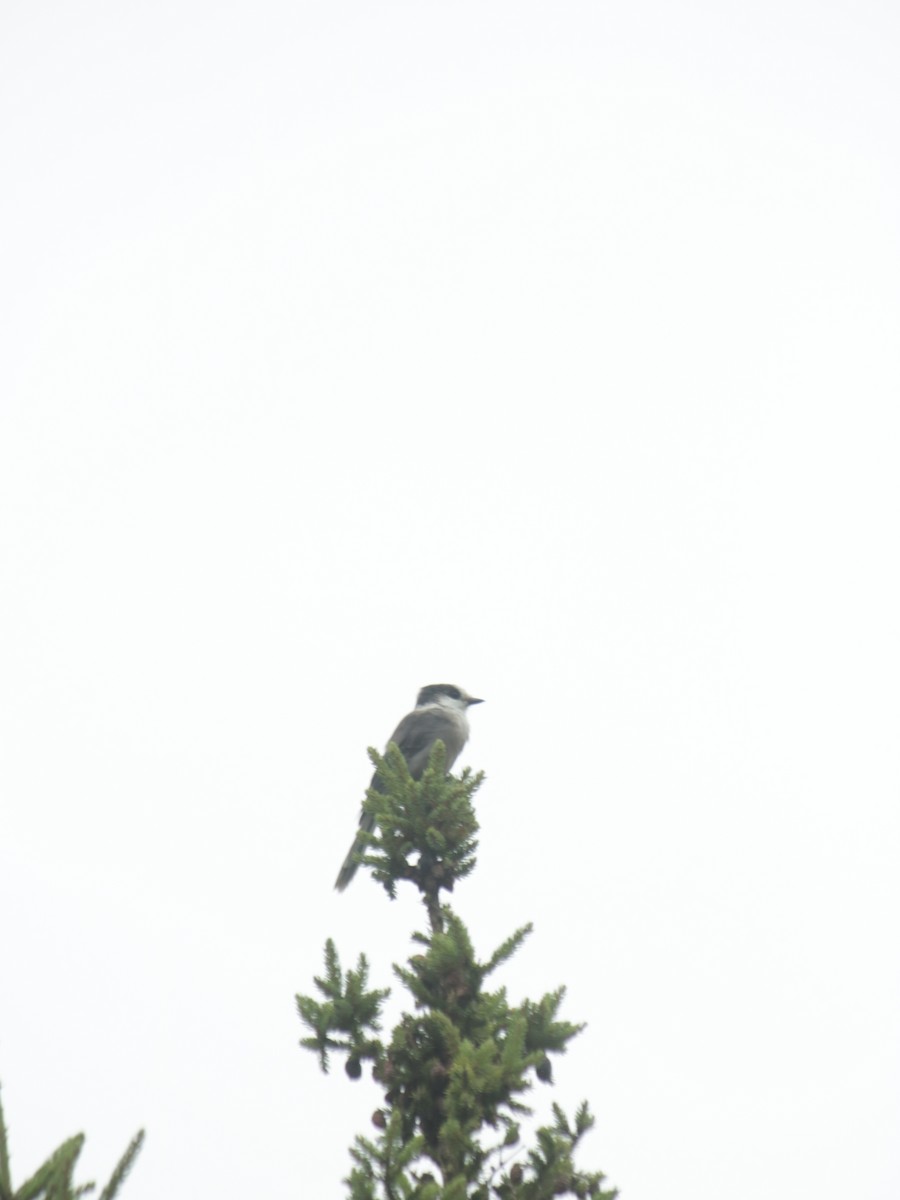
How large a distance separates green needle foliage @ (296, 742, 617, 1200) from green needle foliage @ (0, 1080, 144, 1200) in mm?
1016

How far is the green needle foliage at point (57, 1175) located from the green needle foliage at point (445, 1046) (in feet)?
3.33

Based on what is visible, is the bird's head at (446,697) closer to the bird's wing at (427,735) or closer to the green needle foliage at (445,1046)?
the bird's wing at (427,735)

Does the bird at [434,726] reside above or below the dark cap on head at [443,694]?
below

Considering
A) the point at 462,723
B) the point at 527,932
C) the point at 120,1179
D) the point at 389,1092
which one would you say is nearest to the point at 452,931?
the point at 527,932

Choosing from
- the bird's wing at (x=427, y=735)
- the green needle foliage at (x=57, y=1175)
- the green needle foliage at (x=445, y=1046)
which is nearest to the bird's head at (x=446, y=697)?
the bird's wing at (x=427, y=735)

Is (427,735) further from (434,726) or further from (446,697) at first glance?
(446,697)

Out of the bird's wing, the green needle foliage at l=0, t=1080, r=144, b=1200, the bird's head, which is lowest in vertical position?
the green needle foliage at l=0, t=1080, r=144, b=1200

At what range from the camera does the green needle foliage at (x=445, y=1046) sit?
152 inches

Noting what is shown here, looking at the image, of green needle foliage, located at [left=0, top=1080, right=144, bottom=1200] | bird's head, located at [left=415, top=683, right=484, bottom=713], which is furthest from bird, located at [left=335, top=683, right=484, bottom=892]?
green needle foliage, located at [left=0, top=1080, right=144, bottom=1200]

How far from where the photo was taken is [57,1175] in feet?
9.48

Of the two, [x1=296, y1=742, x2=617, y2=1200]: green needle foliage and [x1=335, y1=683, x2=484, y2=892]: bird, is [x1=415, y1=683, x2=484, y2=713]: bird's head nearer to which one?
[x1=335, y1=683, x2=484, y2=892]: bird

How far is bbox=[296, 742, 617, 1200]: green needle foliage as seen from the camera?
12.7 feet

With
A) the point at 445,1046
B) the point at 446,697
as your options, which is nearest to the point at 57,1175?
the point at 445,1046

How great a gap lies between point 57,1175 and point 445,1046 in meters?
1.71
